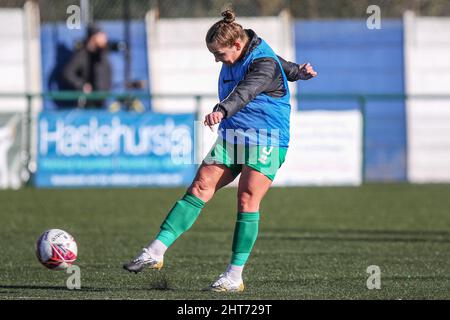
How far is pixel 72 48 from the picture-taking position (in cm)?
2000

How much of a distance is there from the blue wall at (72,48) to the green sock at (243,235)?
13310mm

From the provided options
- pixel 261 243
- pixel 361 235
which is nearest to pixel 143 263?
pixel 261 243

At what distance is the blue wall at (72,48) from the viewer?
19938mm

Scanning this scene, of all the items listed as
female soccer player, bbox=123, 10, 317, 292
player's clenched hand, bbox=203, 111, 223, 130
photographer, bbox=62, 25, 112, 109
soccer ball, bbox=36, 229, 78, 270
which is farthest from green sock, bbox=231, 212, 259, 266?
photographer, bbox=62, 25, 112, 109

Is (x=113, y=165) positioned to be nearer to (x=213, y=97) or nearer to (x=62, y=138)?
(x=62, y=138)

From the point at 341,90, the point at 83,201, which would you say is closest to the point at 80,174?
the point at 83,201

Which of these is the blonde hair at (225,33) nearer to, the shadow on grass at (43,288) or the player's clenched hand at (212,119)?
the player's clenched hand at (212,119)

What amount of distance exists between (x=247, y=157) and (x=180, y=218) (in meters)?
0.61

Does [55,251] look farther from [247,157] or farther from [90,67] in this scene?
[90,67]

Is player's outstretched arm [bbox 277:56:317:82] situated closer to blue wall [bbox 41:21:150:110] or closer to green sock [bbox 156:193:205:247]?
green sock [bbox 156:193:205:247]

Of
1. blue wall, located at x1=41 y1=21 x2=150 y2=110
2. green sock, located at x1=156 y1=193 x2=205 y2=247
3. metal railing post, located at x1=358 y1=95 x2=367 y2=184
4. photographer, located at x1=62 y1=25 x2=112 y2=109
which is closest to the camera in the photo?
green sock, located at x1=156 y1=193 x2=205 y2=247

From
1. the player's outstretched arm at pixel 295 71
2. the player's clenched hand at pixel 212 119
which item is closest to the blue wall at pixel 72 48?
the player's outstretched arm at pixel 295 71

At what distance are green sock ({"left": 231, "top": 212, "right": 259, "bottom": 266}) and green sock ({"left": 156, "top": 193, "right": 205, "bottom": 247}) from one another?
31 centimetres

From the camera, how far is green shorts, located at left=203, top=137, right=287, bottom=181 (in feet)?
22.7
